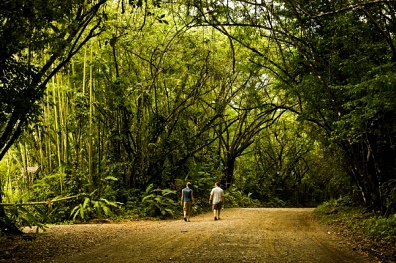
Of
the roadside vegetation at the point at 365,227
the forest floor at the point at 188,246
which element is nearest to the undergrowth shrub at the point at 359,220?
the roadside vegetation at the point at 365,227

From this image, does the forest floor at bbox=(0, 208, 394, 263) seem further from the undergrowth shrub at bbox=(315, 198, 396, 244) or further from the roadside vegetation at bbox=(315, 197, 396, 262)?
the undergrowth shrub at bbox=(315, 198, 396, 244)

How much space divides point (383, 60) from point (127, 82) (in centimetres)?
1016

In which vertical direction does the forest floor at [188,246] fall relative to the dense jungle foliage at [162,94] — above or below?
below

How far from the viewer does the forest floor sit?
8070 millimetres

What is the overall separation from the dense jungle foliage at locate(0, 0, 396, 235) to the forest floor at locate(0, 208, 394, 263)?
1211mm

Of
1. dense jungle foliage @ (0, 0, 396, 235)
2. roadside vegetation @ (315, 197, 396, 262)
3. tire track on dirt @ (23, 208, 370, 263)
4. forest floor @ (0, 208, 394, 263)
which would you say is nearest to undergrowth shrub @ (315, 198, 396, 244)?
roadside vegetation @ (315, 197, 396, 262)

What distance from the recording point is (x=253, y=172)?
35.1m

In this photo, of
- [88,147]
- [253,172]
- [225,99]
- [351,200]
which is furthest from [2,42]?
[253,172]

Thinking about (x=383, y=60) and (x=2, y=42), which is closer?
(x=2, y=42)

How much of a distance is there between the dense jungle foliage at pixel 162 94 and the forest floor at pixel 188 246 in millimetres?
1211

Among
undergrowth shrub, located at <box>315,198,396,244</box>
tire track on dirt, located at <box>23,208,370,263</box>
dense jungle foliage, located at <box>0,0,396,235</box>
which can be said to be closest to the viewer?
tire track on dirt, located at <box>23,208,370,263</box>

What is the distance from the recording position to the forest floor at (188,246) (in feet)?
26.5

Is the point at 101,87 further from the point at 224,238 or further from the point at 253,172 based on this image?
the point at 253,172

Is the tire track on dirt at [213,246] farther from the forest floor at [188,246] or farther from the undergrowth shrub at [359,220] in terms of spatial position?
the undergrowth shrub at [359,220]
